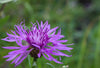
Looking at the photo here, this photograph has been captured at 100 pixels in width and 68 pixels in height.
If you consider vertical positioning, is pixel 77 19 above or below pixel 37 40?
above

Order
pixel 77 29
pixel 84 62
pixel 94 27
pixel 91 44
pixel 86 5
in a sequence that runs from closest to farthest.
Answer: pixel 84 62, pixel 91 44, pixel 94 27, pixel 77 29, pixel 86 5

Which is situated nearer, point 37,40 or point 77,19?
point 37,40

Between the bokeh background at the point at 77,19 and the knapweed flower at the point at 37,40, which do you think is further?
the bokeh background at the point at 77,19

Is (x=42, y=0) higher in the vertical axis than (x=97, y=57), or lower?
higher

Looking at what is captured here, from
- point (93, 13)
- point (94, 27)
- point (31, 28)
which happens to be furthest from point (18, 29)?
point (93, 13)

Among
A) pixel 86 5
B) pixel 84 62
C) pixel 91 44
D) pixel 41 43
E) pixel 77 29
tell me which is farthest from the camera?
pixel 86 5

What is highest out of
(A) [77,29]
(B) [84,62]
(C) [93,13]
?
(C) [93,13]

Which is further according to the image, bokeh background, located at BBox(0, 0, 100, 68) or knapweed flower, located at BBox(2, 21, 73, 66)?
bokeh background, located at BBox(0, 0, 100, 68)

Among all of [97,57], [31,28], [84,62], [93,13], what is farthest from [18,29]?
[93,13]

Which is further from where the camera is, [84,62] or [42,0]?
[42,0]

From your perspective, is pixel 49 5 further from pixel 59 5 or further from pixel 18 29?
pixel 18 29
